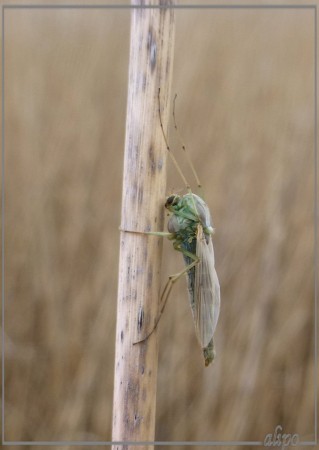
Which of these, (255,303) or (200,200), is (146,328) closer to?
(200,200)

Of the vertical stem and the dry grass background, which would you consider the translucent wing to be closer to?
the vertical stem

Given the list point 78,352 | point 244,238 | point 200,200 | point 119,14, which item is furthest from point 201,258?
point 119,14

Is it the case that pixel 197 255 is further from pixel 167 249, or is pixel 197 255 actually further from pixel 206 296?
pixel 167 249

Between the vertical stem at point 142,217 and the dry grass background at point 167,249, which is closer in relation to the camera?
the vertical stem at point 142,217

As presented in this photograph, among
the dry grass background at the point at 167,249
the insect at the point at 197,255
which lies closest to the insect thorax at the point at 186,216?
the insect at the point at 197,255

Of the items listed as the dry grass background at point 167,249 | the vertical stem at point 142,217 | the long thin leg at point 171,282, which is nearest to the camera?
the vertical stem at point 142,217

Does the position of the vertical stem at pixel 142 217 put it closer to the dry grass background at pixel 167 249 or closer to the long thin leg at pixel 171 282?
the long thin leg at pixel 171 282

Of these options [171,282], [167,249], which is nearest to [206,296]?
[171,282]
